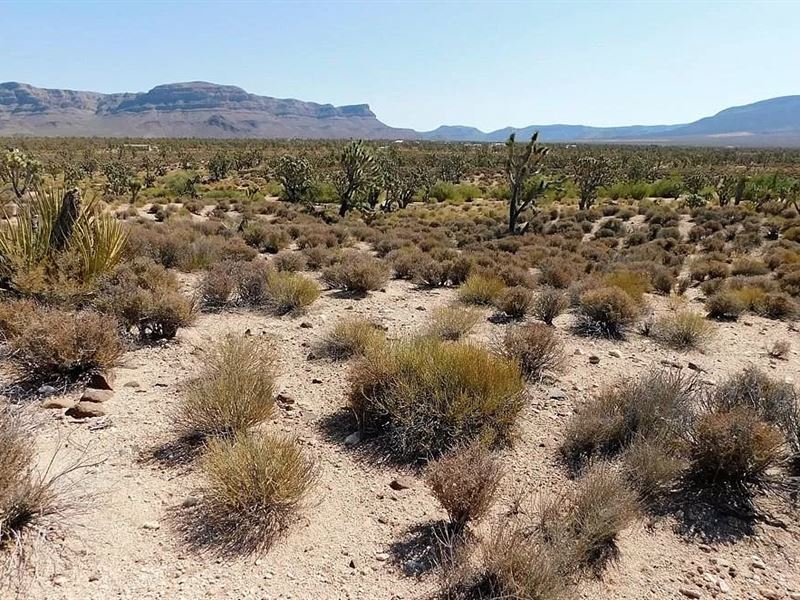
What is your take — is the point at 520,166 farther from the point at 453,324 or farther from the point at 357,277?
the point at 453,324

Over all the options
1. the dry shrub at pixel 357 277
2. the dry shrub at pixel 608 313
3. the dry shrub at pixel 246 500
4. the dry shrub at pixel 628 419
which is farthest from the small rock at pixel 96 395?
the dry shrub at pixel 608 313

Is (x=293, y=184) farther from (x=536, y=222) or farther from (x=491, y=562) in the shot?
(x=491, y=562)

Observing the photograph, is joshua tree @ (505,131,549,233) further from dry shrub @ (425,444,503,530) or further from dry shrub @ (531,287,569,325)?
dry shrub @ (425,444,503,530)

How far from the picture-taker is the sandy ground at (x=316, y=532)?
3.81 metres

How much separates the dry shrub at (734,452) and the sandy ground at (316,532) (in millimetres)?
478

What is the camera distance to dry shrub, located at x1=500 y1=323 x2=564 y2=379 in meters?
7.38

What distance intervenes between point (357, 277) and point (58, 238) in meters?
5.63

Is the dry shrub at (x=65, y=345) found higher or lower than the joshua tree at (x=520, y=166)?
lower

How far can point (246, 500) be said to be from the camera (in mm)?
4324

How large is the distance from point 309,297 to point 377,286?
2.03 metres

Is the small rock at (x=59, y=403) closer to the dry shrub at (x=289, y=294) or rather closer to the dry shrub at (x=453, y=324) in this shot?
the dry shrub at (x=289, y=294)

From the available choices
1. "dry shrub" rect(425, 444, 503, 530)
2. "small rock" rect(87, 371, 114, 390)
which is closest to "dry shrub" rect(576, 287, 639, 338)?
"dry shrub" rect(425, 444, 503, 530)

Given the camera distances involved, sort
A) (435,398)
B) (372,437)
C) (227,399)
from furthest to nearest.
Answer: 1. (372,437)
2. (435,398)
3. (227,399)

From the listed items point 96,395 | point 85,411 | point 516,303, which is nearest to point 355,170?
point 516,303
